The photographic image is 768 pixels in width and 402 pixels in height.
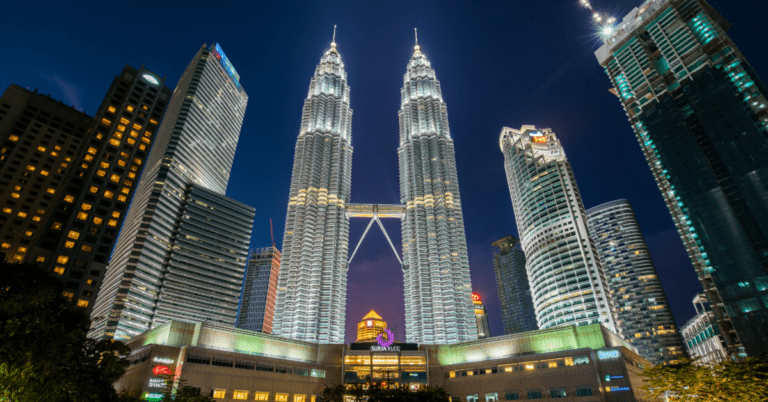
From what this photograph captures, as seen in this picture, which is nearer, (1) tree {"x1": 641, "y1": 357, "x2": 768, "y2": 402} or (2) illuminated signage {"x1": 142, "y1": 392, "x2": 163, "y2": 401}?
(1) tree {"x1": 641, "y1": 357, "x2": 768, "y2": 402}

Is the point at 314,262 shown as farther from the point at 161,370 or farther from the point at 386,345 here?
the point at 161,370

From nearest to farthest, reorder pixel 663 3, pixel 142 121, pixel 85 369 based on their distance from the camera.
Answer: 1. pixel 85 369
2. pixel 142 121
3. pixel 663 3

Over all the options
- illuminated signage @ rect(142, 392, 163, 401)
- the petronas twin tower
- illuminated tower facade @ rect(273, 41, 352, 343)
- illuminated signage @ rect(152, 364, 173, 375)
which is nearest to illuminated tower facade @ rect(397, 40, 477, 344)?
the petronas twin tower

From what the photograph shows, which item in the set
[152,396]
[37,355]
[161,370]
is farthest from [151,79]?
[37,355]

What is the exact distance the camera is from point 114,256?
18425 cm

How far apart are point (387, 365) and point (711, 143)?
132 metres

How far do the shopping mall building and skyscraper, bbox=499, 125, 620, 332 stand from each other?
135 ft

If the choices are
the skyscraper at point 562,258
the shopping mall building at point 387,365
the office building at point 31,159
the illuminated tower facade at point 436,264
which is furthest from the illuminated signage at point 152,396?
the skyscraper at point 562,258

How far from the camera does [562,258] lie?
575 feet

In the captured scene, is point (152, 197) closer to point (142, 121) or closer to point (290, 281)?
point (142, 121)

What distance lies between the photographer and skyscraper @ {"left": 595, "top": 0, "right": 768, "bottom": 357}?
407 ft

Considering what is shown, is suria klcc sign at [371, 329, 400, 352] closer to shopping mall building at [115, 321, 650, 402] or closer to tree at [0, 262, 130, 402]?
shopping mall building at [115, 321, 650, 402]

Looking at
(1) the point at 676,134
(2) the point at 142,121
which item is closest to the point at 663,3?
(1) the point at 676,134

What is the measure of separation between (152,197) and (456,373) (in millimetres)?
145169
